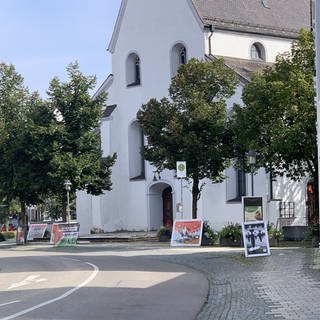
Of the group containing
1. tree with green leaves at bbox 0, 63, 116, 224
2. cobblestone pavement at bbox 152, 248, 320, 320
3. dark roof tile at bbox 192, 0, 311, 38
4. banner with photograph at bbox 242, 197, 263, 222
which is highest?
dark roof tile at bbox 192, 0, 311, 38

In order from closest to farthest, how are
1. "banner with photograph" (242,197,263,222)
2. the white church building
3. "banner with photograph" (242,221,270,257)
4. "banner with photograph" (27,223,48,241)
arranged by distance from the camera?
"banner with photograph" (242,221,270,257) → "banner with photograph" (242,197,263,222) → the white church building → "banner with photograph" (27,223,48,241)

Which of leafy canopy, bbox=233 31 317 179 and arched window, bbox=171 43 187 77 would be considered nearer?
leafy canopy, bbox=233 31 317 179

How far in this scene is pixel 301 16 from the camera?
1994 inches

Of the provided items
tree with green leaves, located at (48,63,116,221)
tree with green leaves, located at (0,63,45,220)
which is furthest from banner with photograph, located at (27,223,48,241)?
tree with green leaves, located at (48,63,116,221)

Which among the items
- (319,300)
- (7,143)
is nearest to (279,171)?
(7,143)

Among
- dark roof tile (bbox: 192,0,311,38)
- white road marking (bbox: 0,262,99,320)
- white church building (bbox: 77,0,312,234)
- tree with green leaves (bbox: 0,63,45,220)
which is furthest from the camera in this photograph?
dark roof tile (bbox: 192,0,311,38)

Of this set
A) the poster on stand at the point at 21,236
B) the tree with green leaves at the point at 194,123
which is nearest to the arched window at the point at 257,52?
the tree with green leaves at the point at 194,123

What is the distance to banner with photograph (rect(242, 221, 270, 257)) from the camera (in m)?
22.8

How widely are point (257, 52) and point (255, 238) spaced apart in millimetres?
26372

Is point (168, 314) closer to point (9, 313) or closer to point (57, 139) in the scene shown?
point (9, 313)

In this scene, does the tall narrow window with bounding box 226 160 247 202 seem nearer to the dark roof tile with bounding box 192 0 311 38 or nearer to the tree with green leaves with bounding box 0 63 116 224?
the tree with green leaves with bounding box 0 63 116 224

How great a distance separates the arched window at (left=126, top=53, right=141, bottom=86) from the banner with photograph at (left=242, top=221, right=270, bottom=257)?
26898 millimetres

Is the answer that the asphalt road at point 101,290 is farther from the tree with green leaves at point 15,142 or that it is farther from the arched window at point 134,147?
the arched window at point 134,147

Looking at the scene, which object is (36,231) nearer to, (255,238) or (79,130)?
(79,130)
